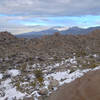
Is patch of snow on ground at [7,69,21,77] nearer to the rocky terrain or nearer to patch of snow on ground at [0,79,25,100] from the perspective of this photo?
the rocky terrain

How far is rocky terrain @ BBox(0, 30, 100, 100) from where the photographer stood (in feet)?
21.8

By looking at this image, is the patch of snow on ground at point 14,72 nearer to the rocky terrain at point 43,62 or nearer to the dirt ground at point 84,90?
the rocky terrain at point 43,62

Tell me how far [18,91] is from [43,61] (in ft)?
16.5

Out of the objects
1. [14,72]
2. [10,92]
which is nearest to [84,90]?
[10,92]

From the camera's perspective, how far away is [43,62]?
11258 millimetres

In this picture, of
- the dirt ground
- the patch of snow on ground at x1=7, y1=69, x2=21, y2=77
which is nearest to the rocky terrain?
the patch of snow on ground at x1=7, y1=69, x2=21, y2=77

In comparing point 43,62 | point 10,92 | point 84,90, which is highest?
point 84,90

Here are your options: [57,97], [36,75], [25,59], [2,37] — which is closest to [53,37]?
[2,37]

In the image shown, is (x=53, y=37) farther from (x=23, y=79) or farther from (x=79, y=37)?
(x=23, y=79)

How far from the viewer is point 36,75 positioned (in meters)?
8.33

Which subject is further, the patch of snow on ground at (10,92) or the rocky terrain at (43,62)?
the rocky terrain at (43,62)

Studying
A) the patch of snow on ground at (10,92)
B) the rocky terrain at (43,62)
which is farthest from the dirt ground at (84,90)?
the patch of snow on ground at (10,92)

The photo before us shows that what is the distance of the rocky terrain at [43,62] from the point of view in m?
6.64

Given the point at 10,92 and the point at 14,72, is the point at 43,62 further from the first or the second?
the point at 10,92
